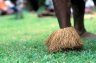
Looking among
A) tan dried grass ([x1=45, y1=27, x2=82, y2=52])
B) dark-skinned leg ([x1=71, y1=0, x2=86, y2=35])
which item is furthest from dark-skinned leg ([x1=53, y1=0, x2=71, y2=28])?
dark-skinned leg ([x1=71, y1=0, x2=86, y2=35])

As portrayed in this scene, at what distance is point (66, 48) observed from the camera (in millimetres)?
4961

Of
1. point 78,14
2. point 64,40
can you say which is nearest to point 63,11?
point 64,40

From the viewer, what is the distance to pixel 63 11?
5148 millimetres

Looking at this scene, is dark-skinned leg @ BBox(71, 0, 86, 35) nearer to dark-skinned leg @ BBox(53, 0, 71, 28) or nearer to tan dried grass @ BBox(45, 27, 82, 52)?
dark-skinned leg @ BBox(53, 0, 71, 28)

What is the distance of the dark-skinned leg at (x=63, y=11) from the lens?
5133mm

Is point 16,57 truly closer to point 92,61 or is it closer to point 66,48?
point 66,48

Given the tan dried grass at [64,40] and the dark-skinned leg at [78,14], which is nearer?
the tan dried grass at [64,40]

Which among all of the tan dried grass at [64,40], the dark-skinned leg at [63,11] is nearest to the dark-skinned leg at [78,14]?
the dark-skinned leg at [63,11]

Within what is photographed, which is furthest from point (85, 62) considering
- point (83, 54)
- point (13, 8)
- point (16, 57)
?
point (13, 8)

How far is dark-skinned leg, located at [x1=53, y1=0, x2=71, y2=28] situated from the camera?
5133 mm

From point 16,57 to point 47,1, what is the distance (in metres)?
17.2

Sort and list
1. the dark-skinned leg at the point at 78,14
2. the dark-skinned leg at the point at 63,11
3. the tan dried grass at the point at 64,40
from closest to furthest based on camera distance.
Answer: the tan dried grass at the point at 64,40 < the dark-skinned leg at the point at 63,11 < the dark-skinned leg at the point at 78,14

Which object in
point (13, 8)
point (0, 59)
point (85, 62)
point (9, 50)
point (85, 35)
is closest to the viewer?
point (85, 62)

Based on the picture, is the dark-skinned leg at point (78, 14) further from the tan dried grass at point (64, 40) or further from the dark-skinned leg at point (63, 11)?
the tan dried grass at point (64, 40)
